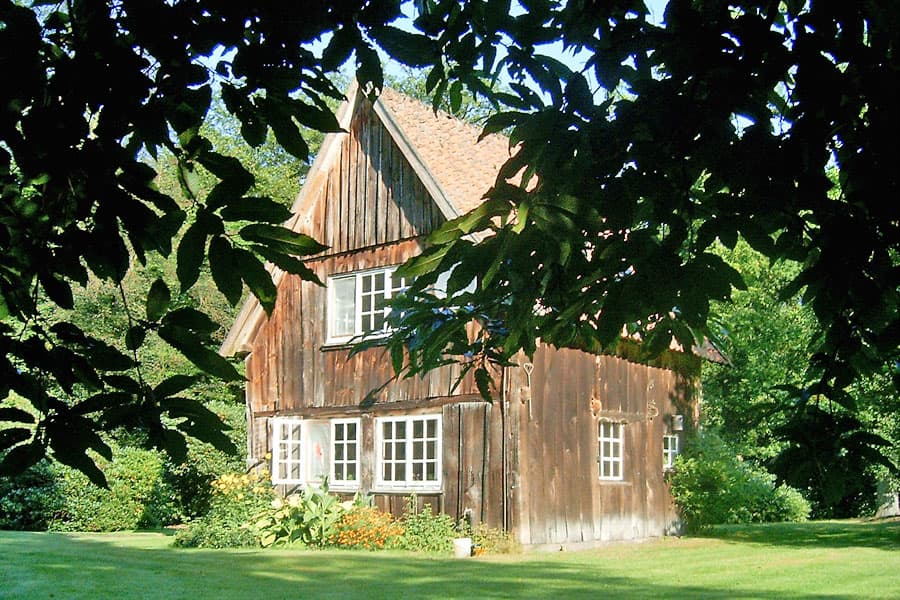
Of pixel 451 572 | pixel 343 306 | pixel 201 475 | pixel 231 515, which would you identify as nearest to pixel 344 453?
pixel 231 515

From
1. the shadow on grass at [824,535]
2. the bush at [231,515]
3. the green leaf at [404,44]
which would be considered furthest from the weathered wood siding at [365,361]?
the green leaf at [404,44]

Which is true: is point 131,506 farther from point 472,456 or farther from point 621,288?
point 621,288

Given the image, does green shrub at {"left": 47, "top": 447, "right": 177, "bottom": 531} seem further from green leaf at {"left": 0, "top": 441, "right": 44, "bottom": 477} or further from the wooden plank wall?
green leaf at {"left": 0, "top": 441, "right": 44, "bottom": 477}

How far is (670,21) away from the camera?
144 inches

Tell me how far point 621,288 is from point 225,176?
1.22 m

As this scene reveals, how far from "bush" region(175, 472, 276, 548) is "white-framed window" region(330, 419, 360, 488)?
1.24 meters

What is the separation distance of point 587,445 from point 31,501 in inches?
467

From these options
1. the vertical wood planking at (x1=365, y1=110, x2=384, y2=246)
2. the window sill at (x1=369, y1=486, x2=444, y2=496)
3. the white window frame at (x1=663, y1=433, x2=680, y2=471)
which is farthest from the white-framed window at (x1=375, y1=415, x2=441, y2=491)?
the white window frame at (x1=663, y1=433, x2=680, y2=471)

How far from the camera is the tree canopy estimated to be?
9.43 ft

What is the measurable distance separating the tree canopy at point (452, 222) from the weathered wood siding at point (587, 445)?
40.7 feet

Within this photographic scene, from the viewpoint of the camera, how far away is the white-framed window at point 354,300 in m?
17.7

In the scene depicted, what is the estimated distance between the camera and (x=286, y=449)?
62.3 feet

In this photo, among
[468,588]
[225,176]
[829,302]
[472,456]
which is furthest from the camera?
[472,456]

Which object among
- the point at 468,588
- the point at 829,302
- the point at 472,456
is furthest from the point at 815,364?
the point at 472,456
